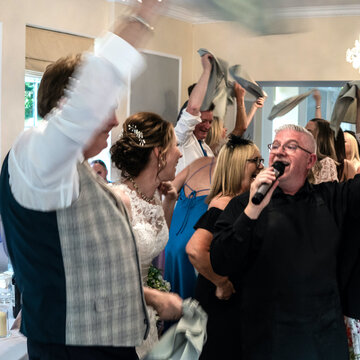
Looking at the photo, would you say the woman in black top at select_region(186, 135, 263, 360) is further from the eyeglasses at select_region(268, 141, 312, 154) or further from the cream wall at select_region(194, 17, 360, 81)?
the cream wall at select_region(194, 17, 360, 81)

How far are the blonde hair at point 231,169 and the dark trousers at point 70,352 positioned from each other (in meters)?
1.50

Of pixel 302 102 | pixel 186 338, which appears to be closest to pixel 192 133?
pixel 302 102

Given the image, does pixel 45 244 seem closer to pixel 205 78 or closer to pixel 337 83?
pixel 205 78

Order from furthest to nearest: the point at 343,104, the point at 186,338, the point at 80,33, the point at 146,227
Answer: the point at 80,33, the point at 343,104, the point at 146,227, the point at 186,338

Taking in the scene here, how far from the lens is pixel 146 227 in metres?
2.24

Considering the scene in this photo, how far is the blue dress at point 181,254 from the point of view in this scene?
10.4 ft

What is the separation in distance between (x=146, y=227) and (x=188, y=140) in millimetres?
2023

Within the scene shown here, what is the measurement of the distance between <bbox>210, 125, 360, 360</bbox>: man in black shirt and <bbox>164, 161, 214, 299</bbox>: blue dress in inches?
36.1

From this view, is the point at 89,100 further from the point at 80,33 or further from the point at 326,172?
the point at 80,33

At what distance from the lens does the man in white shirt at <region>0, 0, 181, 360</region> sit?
3.55 ft

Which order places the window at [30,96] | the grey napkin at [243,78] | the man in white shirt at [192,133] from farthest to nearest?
the window at [30,96]
the man in white shirt at [192,133]
the grey napkin at [243,78]

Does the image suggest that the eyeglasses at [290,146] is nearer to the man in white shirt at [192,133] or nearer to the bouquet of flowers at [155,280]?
the bouquet of flowers at [155,280]

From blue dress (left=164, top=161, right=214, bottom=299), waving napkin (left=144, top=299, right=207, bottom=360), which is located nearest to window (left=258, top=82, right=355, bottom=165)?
blue dress (left=164, top=161, right=214, bottom=299)

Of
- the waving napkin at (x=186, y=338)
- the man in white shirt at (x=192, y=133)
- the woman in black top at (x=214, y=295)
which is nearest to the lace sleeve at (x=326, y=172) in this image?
the man in white shirt at (x=192, y=133)
